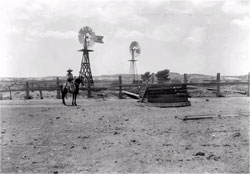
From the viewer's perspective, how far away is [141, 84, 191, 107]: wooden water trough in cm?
1515

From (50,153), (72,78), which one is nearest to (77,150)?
(50,153)

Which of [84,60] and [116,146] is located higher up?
[84,60]

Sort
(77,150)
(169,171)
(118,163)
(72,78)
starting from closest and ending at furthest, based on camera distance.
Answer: (169,171) < (118,163) < (77,150) < (72,78)

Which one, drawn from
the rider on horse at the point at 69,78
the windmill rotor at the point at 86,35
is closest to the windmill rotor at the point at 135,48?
the windmill rotor at the point at 86,35

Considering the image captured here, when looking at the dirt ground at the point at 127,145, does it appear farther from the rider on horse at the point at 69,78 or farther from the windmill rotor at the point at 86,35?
the windmill rotor at the point at 86,35

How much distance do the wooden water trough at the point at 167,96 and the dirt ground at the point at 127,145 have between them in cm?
477

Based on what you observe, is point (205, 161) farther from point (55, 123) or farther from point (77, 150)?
point (55, 123)

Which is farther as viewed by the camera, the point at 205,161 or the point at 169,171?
the point at 205,161

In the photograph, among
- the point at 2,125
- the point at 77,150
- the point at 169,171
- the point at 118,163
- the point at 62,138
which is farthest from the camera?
the point at 2,125

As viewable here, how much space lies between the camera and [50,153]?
6570 millimetres

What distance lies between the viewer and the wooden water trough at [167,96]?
15146 millimetres

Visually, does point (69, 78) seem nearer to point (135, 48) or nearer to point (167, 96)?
point (167, 96)

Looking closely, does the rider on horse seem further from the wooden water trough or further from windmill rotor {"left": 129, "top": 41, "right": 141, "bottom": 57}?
windmill rotor {"left": 129, "top": 41, "right": 141, "bottom": 57}

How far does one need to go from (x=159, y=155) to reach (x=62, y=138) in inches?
112
